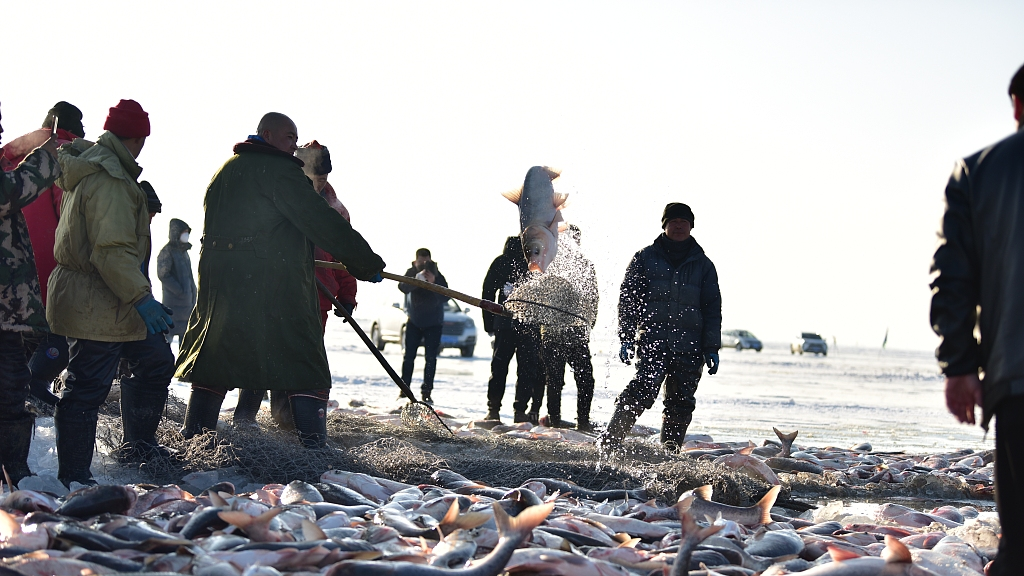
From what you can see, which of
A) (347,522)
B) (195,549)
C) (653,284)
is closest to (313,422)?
(347,522)

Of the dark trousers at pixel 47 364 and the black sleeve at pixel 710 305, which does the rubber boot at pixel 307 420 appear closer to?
the dark trousers at pixel 47 364

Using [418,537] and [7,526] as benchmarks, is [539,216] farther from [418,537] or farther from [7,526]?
[7,526]

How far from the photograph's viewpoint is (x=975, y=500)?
634 cm

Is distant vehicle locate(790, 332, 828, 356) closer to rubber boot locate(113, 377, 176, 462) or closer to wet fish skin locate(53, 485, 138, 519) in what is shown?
rubber boot locate(113, 377, 176, 462)

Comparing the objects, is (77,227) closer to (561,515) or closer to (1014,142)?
(561,515)

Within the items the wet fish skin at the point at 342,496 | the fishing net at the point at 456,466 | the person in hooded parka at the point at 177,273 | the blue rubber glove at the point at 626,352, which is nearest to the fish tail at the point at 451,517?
the wet fish skin at the point at 342,496

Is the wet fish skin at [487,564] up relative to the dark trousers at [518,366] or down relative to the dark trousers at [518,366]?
down

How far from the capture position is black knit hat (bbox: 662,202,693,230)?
703cm

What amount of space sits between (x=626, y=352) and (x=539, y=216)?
5.99ft

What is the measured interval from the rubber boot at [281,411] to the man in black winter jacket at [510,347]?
9.77 feet

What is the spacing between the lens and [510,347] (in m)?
9.70

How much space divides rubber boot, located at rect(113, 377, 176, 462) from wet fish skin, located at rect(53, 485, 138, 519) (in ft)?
4.88

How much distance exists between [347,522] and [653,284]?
382cm

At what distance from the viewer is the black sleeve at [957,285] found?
2.72m
